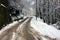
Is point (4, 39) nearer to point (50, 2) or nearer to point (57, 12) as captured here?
point (57, 12)

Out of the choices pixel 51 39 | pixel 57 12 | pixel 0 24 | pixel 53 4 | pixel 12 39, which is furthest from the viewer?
pixel 53 4

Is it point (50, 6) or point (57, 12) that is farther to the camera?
point (50, 6)

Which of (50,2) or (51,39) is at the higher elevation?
(50,2)

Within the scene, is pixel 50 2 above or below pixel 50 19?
above

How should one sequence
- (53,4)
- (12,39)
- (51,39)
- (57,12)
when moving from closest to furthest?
(12,39)
(51,39)
(57,12)
(53,4)

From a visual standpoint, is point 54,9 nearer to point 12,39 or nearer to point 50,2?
point 50,2

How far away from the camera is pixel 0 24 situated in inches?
1128

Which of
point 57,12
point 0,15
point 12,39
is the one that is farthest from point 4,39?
point 57,12

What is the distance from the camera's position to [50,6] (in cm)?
4994

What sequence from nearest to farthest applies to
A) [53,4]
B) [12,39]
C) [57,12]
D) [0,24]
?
[12,39] → [0,24] → [57,12] → [53,4]

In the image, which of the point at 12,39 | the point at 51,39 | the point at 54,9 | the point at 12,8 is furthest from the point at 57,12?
the point at 12,39

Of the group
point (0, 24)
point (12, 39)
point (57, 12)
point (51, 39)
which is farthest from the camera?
point (57, 12)

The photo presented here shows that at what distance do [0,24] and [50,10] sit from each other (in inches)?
851

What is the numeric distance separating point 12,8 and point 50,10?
11.0 metres
